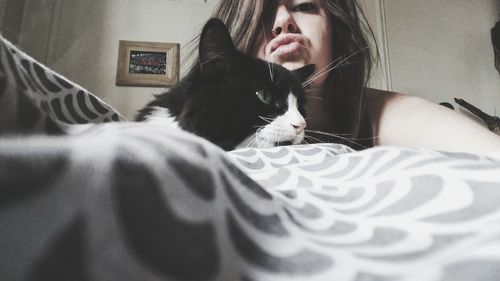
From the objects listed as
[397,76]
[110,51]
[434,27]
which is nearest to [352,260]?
[110,51]

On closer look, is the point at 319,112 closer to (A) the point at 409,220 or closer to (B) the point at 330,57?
(B) the point at 330,57

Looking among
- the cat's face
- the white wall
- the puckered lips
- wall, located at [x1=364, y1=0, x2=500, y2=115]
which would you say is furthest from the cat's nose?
wall, located at [x1=364, y1=0, x2=500, y2=115]

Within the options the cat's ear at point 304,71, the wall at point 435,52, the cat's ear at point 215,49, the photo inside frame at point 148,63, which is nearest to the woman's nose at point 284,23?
the cat's ear at point 304,71

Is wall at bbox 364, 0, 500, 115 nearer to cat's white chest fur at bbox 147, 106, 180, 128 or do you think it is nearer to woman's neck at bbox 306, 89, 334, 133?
woman's neck at bbox 306, 89, 334, 133

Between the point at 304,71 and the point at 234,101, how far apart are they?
243mm

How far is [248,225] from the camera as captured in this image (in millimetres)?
185

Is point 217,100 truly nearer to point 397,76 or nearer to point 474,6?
point 397,76

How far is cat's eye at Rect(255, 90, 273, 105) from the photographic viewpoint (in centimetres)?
78

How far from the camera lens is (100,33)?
2248 millimetres

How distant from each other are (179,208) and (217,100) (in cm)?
62

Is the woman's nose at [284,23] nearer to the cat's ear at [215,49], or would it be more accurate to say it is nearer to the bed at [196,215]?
the cat's ear at [215,49]

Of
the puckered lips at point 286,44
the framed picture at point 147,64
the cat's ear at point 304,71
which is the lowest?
the cat's ear at point 304,71

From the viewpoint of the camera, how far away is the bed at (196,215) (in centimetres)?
14

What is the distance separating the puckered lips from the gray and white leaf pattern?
2.21ft
